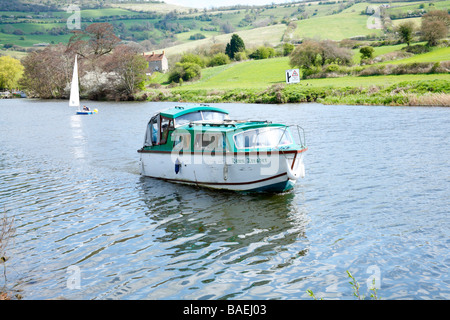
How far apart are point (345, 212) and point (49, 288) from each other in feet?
31.8

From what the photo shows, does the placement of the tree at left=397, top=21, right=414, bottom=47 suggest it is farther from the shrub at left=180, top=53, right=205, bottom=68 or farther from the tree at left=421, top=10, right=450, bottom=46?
the shrub at left=180, top=53, right=205, bottom=68

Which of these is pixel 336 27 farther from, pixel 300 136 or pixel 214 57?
pixel 300 136

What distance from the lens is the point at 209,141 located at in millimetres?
18375

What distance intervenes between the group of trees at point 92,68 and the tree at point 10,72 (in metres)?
15.5

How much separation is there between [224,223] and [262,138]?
4.64 m

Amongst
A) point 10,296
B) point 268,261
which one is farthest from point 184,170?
point 10,296

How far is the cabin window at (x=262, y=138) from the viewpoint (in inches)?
693

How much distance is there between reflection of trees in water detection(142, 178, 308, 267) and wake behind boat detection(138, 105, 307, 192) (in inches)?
25.9

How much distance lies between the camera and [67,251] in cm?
1277

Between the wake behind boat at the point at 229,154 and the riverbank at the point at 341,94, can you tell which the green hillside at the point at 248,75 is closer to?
the riverbank at the point at 341,94

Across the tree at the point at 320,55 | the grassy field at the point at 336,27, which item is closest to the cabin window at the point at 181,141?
the tree at the point at 320,55

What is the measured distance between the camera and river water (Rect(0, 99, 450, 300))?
10.3 meters

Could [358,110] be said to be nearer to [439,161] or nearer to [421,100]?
[421,100]
